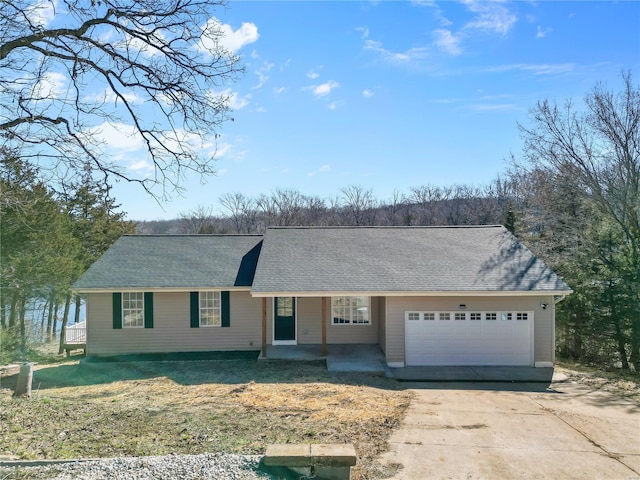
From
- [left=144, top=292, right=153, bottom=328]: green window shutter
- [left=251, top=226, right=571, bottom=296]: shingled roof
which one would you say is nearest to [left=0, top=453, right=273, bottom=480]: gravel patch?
[left=251, top=226, right=571, bottom=296]: shingled roof

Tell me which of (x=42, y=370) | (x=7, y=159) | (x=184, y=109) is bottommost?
(x=42, y=370)

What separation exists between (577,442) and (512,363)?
5.71 metres

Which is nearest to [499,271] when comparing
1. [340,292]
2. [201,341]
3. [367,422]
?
[340,292]

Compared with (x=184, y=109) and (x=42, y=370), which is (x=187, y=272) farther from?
(x=184, y=109)

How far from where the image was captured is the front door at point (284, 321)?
15094mm

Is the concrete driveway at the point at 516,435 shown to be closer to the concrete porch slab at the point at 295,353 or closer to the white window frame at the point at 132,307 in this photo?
the concrete porch slab at the point at 295,353

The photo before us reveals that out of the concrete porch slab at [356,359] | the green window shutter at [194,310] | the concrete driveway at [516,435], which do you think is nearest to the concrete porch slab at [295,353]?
the concrete porch slab at [356,359]

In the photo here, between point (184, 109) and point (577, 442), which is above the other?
point (184, 109)

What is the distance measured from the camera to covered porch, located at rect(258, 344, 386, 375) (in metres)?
12.5

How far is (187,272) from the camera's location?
14.9 metres

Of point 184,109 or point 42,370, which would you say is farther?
point 42,370

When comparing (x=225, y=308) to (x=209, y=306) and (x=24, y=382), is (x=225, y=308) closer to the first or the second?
(x=209, y=306)

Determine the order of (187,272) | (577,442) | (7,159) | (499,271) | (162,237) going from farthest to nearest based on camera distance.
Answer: (162,237) → (187,272) → (499,271) → (577,442) → (7,159)

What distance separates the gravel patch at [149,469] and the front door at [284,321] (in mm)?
9265
